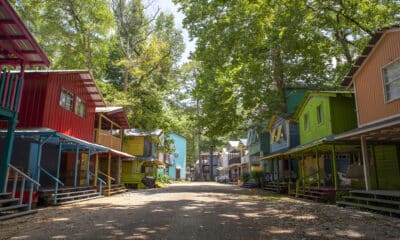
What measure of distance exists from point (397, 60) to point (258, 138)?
2492cm

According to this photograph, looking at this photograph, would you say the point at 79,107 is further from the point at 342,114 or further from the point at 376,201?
the point at 376,201

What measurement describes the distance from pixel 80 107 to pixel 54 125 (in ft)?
12.2

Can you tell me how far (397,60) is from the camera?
1245cm

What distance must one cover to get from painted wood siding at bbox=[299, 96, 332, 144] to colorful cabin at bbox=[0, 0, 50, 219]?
15.1 metres

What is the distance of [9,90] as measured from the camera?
10953 mm

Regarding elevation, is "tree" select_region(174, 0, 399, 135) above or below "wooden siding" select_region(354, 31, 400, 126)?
above

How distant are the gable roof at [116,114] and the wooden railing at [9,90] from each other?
10566 mm

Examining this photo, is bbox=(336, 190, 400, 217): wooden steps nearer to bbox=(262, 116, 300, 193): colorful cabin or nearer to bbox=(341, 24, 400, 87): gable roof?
bbox=(341, 24, 400, 87): gable roof

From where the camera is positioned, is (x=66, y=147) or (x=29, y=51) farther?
(x=66, y=147)

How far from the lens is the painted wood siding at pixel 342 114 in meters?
17.6

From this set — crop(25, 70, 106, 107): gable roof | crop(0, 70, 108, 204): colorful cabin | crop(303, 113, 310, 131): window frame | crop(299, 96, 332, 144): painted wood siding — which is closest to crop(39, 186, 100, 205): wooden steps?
crop(0, 70, 108, 204): colorful cabin

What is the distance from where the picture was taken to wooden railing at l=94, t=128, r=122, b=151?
2178 cm

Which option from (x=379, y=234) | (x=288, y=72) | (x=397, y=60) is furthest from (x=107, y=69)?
(x=379, y=234)

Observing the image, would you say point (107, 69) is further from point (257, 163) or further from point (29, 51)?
point (29, 51)
